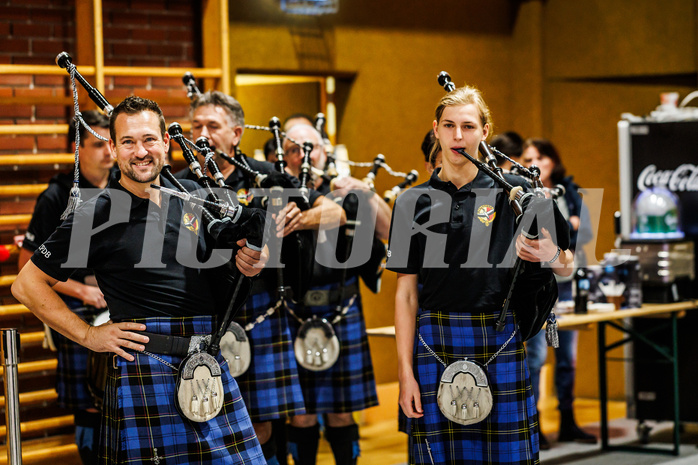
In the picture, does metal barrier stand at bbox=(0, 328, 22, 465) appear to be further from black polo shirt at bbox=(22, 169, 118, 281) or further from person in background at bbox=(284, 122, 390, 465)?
person in background at bbox=(284, 122, 390, 465)

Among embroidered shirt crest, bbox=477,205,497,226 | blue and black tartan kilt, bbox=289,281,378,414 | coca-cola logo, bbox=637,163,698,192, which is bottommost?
blue and black tartan kilt, bbox=289,281,378,414

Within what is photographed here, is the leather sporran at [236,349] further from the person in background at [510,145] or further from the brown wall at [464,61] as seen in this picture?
the person in background at [510,145]

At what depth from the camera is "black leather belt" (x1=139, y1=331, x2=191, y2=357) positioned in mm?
2422

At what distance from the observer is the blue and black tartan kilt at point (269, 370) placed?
339cm

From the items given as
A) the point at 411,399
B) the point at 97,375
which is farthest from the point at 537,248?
the point at 97,375

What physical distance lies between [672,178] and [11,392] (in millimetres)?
3945

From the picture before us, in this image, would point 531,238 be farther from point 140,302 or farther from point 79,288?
point 79,288

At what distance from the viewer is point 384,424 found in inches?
213

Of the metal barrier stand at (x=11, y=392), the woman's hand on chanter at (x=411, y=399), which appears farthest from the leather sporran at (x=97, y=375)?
the woman's hand on chanter at (x=411, y=399)

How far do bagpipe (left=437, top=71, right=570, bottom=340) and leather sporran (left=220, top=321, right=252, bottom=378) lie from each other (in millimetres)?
1079

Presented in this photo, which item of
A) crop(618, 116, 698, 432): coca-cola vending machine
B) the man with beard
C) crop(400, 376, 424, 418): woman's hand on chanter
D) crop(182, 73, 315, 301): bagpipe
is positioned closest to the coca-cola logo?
crop(618, 116, 698, 432): coca-cola vending machine

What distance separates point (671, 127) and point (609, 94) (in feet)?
3.20

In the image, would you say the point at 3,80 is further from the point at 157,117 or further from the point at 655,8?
the point at 655,8

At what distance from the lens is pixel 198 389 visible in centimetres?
241
